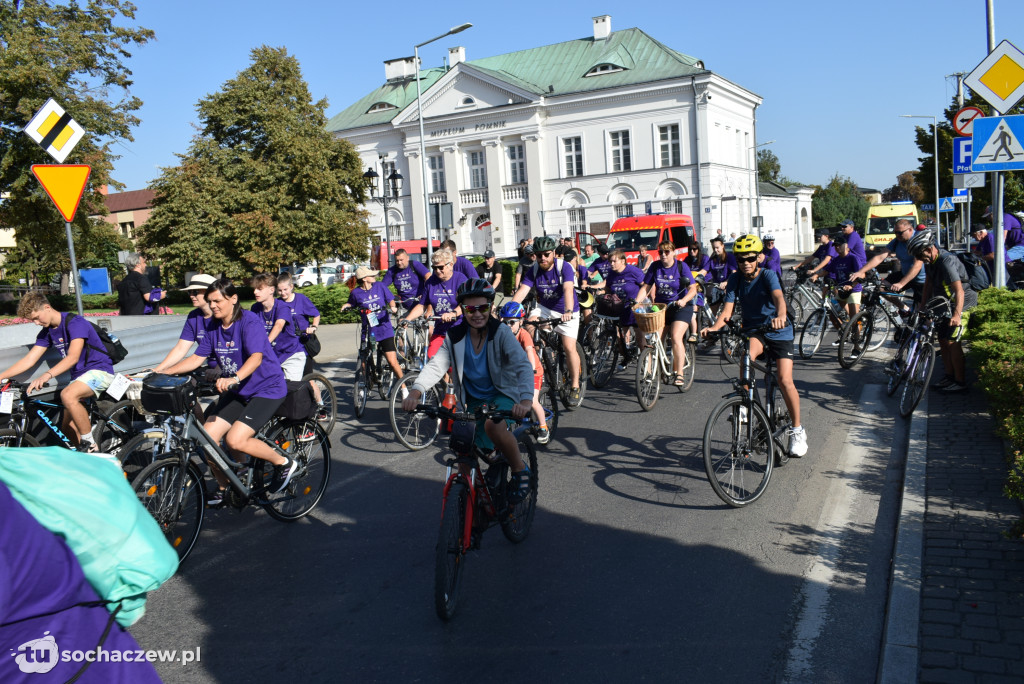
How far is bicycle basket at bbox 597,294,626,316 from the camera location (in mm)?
10273

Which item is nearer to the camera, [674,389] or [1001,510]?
[1001,510]

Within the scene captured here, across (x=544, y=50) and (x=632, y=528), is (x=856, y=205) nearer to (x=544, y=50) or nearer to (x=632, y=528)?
(x=544, y=50)

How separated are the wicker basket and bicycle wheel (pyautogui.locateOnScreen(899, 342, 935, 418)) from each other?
2.56 meters

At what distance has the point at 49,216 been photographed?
28734 millimetres

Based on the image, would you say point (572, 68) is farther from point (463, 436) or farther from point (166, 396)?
point (463, 436)

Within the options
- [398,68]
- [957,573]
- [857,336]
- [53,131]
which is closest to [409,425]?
[53,131]

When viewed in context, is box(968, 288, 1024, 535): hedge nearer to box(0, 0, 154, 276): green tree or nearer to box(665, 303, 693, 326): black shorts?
box(665, 303, 693, 326): black shorts

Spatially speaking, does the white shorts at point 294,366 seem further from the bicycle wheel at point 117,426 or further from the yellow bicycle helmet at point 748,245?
the yellow bicycle helmet at point 748,245

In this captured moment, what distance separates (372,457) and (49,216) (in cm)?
2580

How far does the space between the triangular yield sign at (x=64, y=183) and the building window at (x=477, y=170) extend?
4928 centimetres

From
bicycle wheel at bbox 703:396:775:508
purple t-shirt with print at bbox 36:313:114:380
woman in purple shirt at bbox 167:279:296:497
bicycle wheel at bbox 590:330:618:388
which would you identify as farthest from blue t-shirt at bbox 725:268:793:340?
purple t-shirt with print at bbox 36:313:114:380

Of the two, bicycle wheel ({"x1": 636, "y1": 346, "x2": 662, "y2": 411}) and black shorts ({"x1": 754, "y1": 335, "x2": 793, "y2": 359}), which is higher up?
black shorts ({"x1": 754, "y1": 335, "x2": 793, "y2": 359})

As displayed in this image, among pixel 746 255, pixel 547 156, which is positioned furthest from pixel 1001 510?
pixel 547 156

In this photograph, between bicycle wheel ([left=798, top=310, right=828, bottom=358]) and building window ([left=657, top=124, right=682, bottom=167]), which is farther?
building window ([left=657, top=124, right=682, bottom=167])
